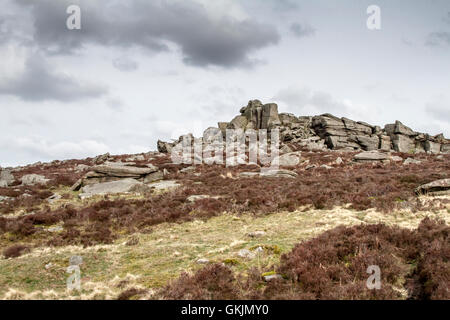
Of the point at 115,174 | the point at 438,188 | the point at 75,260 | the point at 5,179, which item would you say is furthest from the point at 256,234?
the point at 5,179

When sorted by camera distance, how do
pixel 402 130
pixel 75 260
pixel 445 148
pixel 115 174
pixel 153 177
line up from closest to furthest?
pixel 75 260
pixel 115 174
pixel 153 177
pixel 445 148
pixel 402 130

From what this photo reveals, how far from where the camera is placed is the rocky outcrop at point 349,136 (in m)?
65.6

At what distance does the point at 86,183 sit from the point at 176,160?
16.3 meters

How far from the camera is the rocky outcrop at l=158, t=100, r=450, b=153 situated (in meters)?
65.6

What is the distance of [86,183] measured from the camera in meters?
26.9

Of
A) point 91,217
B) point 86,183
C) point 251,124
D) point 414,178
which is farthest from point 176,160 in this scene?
point 251,124

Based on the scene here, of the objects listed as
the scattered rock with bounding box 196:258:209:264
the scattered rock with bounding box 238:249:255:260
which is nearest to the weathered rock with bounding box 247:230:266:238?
the scattered rock with bounding box 238:249:255:260

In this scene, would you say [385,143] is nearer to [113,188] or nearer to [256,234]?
[113,188]

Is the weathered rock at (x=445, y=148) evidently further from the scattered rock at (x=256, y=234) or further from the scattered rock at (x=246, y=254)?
the scattered rock at (x=246, y=254)

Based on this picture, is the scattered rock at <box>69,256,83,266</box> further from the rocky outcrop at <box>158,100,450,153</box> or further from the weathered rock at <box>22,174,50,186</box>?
the rocky outcrop at <box>158,100,450,153</box>

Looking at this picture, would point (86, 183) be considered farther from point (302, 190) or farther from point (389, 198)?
point (389, 198)

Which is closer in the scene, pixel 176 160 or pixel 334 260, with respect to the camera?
pixel 334 260

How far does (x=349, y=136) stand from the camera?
224 ft

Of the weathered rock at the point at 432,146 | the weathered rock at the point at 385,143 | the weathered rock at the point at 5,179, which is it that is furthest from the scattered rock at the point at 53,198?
the weathered rock at the point at 432,146
